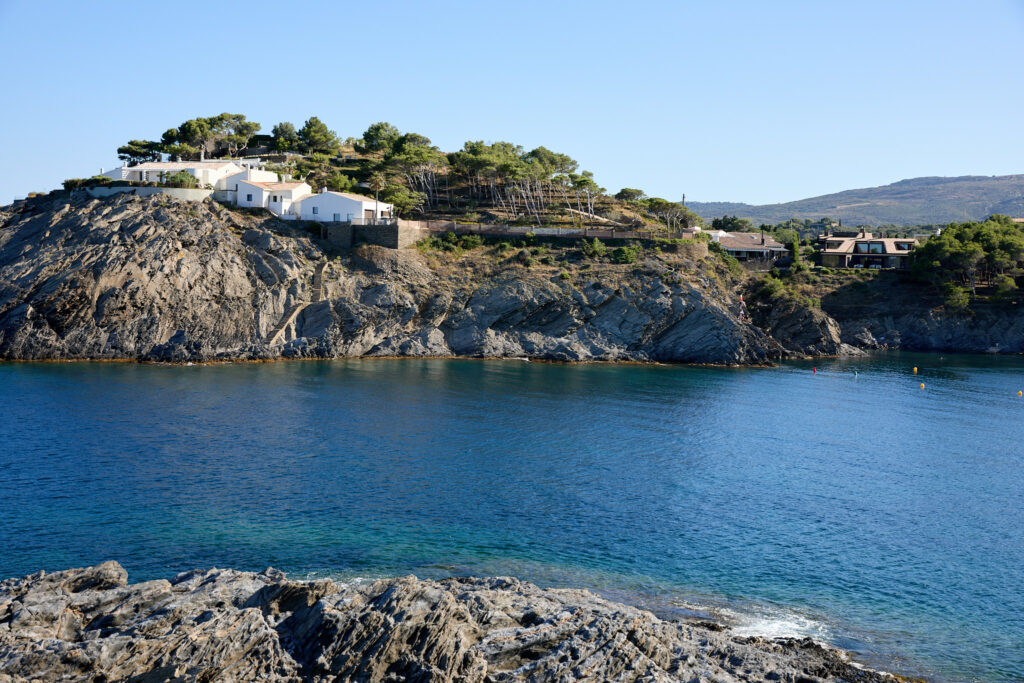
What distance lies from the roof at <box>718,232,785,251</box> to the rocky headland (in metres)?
20.6

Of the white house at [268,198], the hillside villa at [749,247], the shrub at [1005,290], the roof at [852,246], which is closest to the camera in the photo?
the white house at [268,198]

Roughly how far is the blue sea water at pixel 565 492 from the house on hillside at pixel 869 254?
60.2 metres

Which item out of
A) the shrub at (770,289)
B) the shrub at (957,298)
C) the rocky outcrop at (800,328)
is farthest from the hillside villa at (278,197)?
the shrub at (957,298)

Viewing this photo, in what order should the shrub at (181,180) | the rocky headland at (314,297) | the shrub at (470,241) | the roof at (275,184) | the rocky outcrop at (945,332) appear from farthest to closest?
the rocky outcrop at (945,332) < the roof at (275,184) < the shrub at (470,241) < the shrub at (181,180) < the rocky headland at (314,297)

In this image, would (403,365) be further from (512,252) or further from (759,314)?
(759,314)

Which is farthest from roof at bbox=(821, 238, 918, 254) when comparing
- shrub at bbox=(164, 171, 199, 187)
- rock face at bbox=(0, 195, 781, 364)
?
shrub at bbox=(164, 171, 199, 187)

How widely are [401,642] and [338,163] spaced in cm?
11441

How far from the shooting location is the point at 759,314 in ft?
355

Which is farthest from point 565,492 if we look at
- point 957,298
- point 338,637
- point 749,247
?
point 957,298

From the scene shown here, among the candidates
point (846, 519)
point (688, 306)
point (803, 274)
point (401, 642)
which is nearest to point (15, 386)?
point (401, 642)

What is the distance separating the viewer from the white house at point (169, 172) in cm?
10111

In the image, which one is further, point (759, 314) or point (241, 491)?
point (759, 314)

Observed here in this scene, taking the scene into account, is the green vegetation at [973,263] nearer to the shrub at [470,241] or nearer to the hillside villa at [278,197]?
the shrub at [470,241]

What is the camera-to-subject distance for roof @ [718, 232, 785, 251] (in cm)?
12469
